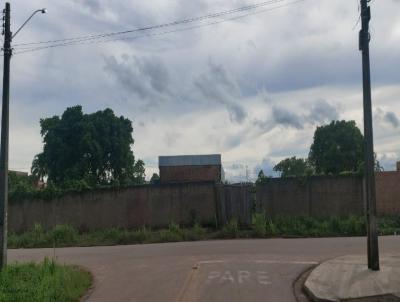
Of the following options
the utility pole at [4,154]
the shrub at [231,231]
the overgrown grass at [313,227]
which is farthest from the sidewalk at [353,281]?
the shrub at [231,231]

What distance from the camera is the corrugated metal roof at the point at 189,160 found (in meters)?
60.8

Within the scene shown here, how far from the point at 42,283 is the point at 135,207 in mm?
18485

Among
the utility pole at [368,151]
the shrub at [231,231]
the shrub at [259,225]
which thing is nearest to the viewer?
the utility pole at [368,151]

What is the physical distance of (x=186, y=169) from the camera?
6059cm

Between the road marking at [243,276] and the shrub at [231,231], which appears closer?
the road marking at [243,276]

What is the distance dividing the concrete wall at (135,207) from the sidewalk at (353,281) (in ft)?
50.2

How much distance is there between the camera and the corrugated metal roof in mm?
60812

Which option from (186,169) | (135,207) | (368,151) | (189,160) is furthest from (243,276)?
(189,160)

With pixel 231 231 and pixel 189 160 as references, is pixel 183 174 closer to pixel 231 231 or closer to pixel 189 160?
pixel 189 160

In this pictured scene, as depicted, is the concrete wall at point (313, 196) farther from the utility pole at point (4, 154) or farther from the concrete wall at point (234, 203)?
the utility pole at point (4, 154)

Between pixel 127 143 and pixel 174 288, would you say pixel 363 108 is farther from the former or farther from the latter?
pixel 127 143

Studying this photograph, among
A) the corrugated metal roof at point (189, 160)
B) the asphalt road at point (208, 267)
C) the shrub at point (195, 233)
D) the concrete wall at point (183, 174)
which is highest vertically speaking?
the corrugated metal roof at point (189, 160)

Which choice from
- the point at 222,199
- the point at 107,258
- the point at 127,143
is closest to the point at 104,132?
the point at 127,143

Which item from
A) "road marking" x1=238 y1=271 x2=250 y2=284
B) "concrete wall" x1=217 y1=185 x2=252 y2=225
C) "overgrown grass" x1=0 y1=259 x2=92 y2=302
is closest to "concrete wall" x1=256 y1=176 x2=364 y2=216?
"concrete wall" x1=217 y1=185 x2=252 y2=225
